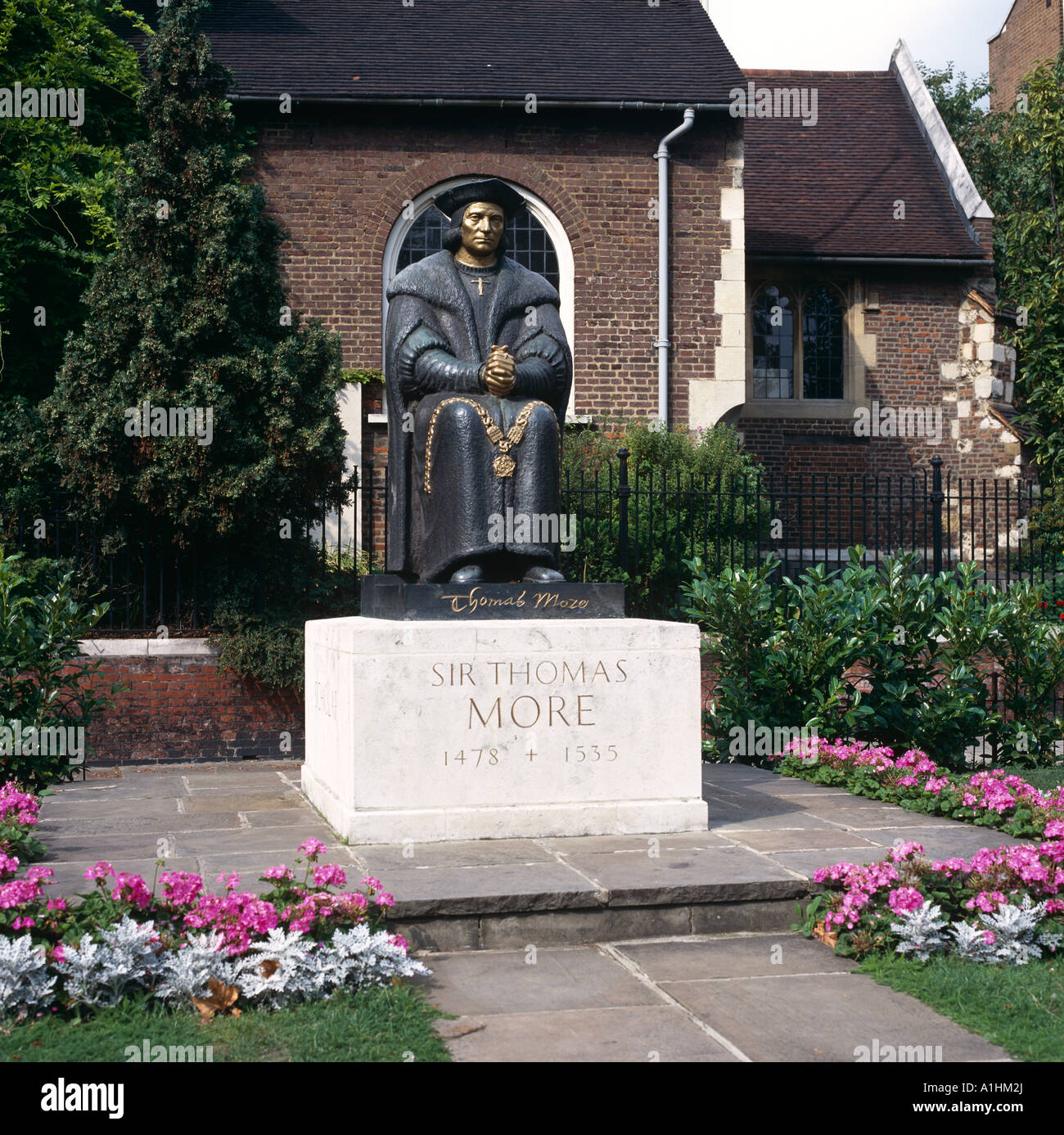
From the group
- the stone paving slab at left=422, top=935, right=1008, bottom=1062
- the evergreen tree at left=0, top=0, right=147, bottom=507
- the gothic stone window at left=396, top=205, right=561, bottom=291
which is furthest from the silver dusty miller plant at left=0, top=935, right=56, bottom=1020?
the gothic stone window at left=396, top=205, right=561, bottom=291

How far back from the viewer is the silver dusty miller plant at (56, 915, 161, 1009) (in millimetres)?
3961

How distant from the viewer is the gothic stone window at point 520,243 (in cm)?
1792

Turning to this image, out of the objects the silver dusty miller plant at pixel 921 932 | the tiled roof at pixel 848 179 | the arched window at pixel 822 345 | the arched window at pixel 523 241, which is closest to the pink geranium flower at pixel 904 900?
the silver dusty miller plant at pixel 921 932

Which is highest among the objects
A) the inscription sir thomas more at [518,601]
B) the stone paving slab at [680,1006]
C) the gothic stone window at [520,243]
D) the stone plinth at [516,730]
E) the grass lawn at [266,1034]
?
the gothic stone window at [520,243]

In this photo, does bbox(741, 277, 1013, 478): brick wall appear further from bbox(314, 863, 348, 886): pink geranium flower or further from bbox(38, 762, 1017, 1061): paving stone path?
bbox(314, 863, 348, 886): pink geranium flower

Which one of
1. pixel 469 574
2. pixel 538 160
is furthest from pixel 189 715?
pixel 538 160

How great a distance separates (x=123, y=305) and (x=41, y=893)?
847 centimetres

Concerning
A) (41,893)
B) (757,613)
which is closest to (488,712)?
(41,893)

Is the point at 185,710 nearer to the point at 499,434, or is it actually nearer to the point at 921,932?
the point at 499,434

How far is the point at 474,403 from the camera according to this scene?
6535mm

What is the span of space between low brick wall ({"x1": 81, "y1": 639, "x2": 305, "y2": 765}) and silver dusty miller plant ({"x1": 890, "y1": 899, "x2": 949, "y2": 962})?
7.62 m

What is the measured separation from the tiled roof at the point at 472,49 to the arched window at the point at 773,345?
474 centimetres

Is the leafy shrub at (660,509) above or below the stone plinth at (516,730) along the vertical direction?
above

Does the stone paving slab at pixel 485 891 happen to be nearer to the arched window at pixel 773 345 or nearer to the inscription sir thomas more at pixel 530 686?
the inscription sir thomas more at pixel 530 686
